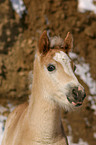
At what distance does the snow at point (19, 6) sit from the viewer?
13.8ft

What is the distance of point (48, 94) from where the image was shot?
140cm

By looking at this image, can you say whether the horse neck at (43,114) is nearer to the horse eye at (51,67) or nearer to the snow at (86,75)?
the horse eye at (51,67)

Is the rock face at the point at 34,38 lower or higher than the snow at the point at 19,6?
Answer: lower

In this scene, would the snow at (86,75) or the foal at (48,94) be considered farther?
the snow at (86,75)

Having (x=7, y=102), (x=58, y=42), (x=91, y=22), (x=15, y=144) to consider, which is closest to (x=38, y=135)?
(x=15, y=144)

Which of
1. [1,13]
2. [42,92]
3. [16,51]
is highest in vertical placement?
[1,13]

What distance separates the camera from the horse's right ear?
1.37 metres

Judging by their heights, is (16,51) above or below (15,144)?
above

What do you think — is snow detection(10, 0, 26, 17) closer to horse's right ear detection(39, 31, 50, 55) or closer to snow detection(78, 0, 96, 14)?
snow detection(78, 0, 96, 14)

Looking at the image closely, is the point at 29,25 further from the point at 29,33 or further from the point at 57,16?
the point at 57,16

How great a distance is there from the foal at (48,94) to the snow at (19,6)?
3087 millimetres

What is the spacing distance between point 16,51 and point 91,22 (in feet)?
7.09

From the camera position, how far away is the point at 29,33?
435 cm

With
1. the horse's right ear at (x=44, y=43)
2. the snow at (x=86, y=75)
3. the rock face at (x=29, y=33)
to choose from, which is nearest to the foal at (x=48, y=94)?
the horse's right ear at (x=44, y=43)
